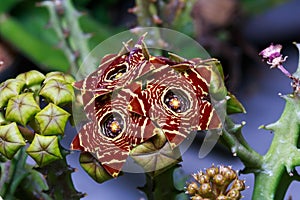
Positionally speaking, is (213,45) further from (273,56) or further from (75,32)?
(273,56)

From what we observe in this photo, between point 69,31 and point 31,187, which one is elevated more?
point 69,31

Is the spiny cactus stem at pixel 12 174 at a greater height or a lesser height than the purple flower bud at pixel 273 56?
lesser

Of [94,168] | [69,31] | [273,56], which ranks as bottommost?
[94,168]

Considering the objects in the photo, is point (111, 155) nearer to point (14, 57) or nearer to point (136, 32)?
point (136, 32)

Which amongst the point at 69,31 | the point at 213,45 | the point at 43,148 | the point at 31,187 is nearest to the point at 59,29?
the point at 69,31

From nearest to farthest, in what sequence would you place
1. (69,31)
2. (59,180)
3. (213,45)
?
(59,180) < (69,31) < (213,45)

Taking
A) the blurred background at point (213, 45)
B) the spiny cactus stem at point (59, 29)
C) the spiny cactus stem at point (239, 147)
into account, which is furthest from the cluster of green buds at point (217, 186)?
the blurred background at point (213, 45)

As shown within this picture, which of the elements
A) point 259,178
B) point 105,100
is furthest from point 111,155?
point 259,178

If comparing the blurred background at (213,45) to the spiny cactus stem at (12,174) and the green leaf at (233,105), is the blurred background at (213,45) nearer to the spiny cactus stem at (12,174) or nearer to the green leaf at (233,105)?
the spiny cactus stem at (12,174)
